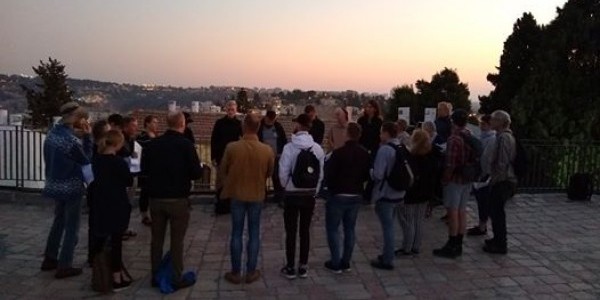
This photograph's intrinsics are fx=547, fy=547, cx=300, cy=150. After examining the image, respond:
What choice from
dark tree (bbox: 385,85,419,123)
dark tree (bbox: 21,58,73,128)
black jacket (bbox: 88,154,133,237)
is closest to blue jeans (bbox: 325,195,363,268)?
black jacket (bbox: 88,154,133,237)

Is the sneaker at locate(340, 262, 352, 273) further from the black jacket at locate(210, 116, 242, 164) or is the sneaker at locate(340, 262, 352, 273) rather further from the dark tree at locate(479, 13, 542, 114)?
the dark tree at locate(479, 13, 542, 114)

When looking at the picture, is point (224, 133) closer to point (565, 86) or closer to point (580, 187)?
point (580, 187)

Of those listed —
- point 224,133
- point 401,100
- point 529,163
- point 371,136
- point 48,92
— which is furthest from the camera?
point 48,92

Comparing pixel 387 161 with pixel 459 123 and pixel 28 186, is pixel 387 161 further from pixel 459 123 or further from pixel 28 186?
pixel 28 186

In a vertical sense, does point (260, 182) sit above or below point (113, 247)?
above

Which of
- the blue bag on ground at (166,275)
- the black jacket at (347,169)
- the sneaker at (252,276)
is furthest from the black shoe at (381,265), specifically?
the blue bag on ground at (166,275)

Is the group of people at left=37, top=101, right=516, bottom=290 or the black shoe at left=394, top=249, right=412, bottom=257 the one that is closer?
the group of people at left=37, top=101, right=516, bottom=290

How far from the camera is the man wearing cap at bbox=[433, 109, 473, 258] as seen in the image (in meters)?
6.82

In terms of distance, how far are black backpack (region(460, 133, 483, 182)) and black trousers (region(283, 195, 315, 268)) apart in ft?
6.79

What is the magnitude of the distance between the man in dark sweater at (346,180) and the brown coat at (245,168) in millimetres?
773

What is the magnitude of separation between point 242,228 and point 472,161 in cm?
304

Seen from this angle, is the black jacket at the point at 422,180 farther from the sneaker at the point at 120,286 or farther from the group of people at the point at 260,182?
the sneaker at the point at 120,286

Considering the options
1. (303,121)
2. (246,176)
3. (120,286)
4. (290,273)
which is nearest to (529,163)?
(303,121)

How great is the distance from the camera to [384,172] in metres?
6.34
